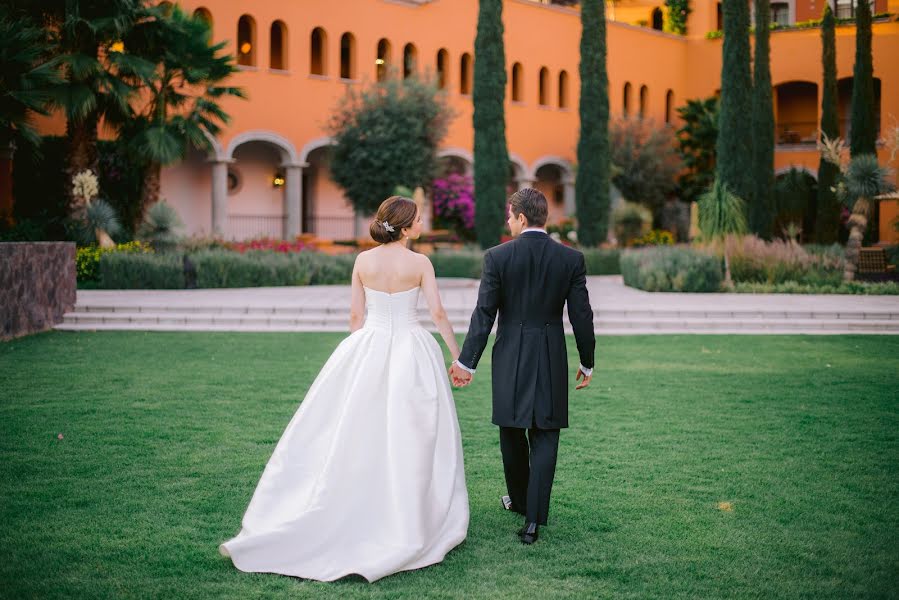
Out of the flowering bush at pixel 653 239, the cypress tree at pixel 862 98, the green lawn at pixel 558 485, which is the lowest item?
the green lawn at pixel 558 485

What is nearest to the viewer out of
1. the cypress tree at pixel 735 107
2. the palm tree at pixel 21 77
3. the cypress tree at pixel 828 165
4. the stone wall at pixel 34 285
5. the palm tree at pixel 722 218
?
the stone wall at pixel 34 285

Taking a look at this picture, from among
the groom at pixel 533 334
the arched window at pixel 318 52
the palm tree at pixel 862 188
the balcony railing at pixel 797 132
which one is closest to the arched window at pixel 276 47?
the arched window at pixel 318 52

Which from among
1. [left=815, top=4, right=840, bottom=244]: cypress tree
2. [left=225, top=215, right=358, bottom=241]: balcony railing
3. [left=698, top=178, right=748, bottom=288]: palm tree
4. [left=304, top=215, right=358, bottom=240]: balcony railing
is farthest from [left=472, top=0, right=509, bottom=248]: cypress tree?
[left=815, top=4, right=840, bottom=244]: cypress tree

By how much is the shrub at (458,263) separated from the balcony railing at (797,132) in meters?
19.5

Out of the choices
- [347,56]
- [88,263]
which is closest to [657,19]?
[347,56]

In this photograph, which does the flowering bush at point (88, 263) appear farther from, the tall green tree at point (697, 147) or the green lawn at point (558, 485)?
the tall green tree at point (697, 147)

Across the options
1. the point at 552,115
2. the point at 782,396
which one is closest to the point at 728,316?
the point at 782,396

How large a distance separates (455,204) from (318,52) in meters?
7.04

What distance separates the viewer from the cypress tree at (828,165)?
28922 mm

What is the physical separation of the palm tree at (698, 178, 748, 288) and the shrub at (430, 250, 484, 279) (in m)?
5.54

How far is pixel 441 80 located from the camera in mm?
30562

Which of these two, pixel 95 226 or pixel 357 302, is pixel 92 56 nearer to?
pixel 95 226

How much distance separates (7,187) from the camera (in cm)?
2253

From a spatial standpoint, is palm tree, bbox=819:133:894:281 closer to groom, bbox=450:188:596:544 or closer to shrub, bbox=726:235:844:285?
shrub, bbox=726:235:844:285
